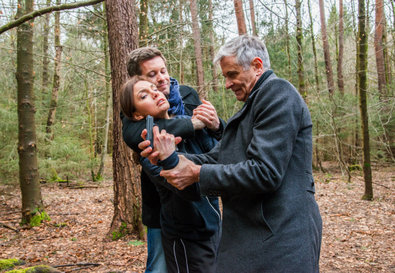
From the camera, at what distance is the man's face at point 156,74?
2.27 m

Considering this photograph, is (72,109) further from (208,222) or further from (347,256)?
(208,222)

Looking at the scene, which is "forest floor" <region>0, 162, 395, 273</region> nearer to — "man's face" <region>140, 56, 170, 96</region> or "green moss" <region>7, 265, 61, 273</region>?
"green moss" <region>7, 265, 61, 273</region>

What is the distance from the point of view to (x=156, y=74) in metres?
2.29

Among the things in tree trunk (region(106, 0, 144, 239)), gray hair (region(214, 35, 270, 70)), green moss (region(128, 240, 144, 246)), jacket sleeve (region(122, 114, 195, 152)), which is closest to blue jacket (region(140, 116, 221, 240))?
jacket sleeve (region(122, 114, 195, 152))

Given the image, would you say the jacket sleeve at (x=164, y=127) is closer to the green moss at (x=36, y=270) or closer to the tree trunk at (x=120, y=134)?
the green moss at (x=36, y=270)

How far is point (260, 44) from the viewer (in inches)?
70.4

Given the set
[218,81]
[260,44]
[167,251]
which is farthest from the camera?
[218,81]

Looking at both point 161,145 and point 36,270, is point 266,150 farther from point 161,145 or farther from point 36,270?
point 36,270

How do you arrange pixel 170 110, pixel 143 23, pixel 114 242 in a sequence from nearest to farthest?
1. pixel 170 110
2. pixel 114 242
3. pixel 143 23

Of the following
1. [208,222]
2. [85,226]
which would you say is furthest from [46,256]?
[208,222]

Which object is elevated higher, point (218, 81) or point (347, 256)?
point (218, 81)

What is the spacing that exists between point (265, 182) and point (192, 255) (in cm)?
90

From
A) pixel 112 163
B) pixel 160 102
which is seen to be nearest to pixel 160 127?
pixel 160 102

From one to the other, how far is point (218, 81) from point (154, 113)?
46.0 feet
